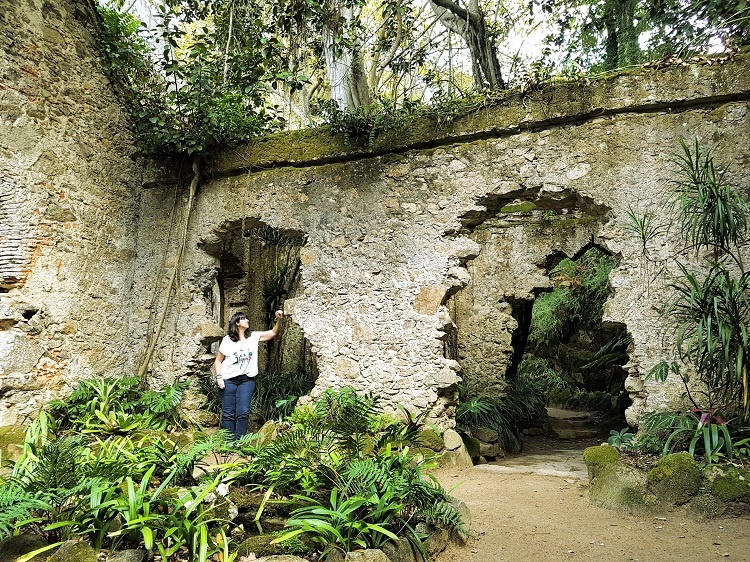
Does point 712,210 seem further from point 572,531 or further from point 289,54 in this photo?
point 289,54

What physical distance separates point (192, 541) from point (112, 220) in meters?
4.70

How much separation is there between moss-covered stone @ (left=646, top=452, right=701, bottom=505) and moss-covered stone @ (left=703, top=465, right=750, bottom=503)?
0.25 ft

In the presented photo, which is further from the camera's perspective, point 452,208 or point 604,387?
point 604,387

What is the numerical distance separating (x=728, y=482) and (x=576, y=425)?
17.6 ft

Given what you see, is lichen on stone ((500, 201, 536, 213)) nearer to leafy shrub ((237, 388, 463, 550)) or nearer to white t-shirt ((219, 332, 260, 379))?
white t-shirt ((219, 332, 260, 379))

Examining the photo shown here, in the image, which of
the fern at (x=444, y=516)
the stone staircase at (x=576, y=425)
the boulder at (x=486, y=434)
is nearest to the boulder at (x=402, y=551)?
the fern at (x=444, y=516)

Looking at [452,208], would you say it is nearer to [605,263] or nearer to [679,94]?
[679,94]

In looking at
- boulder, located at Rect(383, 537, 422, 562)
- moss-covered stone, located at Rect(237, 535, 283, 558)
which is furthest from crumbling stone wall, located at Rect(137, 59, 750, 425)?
moss-covered stone, located at Rect(237, 535, 283, 558)

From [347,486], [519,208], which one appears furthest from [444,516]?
[519,208]

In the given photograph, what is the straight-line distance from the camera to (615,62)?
310 inches

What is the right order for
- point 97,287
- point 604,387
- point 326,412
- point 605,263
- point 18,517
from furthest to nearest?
point 604,387 → point 605,263 → point 97,287 → point 326,412 → point 18,517

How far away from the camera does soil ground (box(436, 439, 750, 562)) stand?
9.80 ft

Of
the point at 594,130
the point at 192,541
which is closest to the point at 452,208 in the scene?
the point at 594,130

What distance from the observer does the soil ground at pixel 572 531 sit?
2.99 metres
